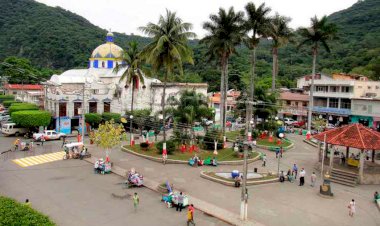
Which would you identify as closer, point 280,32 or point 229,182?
point 229,182

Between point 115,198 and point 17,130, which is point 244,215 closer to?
point 115,198

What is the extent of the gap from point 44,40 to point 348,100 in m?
95.4

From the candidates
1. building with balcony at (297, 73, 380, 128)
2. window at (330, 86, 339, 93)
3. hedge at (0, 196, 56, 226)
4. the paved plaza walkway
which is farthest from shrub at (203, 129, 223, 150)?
window at (330, 86, 339, 93)

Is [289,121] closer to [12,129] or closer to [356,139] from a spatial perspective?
[356,139]

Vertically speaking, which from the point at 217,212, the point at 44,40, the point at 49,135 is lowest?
the point at 217,212

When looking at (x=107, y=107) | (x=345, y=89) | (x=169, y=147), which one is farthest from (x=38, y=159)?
(x=345, y=89)

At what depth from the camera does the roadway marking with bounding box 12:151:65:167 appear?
29739 millimetres

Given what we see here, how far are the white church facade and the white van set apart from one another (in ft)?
15.1

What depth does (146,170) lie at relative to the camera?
28.7 meters

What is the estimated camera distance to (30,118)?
41.9 metres

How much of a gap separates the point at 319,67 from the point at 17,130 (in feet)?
238

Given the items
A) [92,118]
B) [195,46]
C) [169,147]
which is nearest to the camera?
[169,147]

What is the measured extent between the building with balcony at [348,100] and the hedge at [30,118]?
143 ft

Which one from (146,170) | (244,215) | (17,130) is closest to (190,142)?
(146,170)
